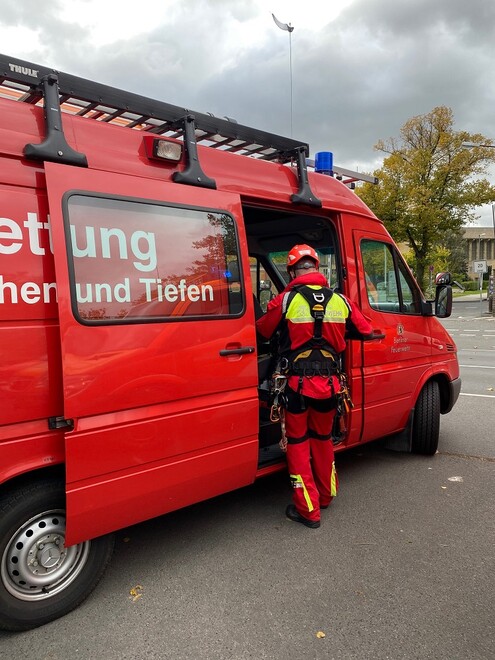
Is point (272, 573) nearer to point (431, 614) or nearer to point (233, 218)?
point (431, 614)

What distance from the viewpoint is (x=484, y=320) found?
21859 mm

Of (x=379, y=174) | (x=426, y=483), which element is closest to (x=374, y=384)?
(x=426, y=483)

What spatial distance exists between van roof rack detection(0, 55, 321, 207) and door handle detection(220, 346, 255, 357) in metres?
1.00

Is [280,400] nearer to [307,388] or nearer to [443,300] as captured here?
[307,388]

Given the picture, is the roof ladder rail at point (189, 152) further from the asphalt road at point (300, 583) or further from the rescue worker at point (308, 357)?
the asphalt road at point (300, 583)

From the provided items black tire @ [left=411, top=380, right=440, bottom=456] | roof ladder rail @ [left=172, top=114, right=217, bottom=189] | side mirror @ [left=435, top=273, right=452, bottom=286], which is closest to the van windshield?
side mirror @ [left=435, top=273, right=452, bottom=286]

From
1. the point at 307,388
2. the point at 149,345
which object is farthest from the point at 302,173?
the point at 149,345

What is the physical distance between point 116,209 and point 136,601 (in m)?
2.12

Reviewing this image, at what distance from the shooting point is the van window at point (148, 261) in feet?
7.41

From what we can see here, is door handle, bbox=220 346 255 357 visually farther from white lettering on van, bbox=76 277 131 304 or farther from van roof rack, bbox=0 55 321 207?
van roof rack, bbox=0 55 321 207

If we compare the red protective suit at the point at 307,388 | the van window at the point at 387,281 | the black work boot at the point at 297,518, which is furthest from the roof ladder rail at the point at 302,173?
the black work boot at the point at 297,518

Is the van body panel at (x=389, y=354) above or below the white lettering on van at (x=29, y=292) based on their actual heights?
below

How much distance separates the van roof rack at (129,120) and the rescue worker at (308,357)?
26.5 inches

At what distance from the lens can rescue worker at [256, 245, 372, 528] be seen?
3.14 metres
